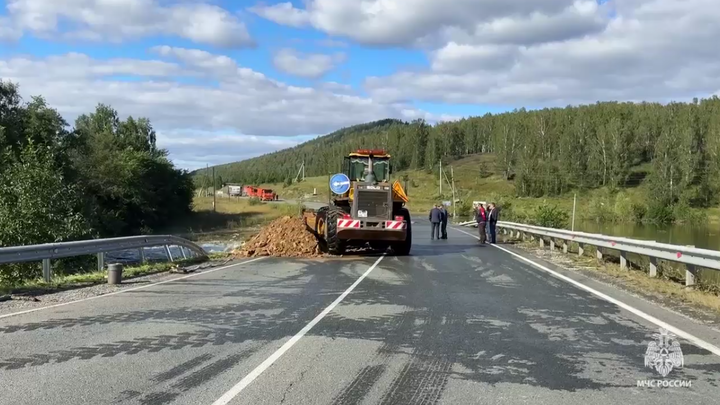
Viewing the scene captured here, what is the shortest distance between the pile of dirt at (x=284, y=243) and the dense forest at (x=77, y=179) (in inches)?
259

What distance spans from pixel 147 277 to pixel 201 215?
62617mm

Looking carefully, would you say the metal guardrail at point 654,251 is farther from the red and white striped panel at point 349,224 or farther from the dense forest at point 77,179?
the dense forest at point 77,179

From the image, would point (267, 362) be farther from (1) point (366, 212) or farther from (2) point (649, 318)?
(1) point (366, 212)

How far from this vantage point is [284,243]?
71.5ft

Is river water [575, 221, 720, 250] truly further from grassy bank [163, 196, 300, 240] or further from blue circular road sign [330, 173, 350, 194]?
grassy bank [163, 196, 300, 240]

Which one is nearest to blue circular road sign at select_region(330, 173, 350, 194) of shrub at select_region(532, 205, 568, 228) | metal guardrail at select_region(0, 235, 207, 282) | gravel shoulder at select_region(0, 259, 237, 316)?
metal guardrail at select_region(0, 235, 207, 282)

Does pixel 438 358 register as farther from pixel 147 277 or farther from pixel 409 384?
pixel 147 277

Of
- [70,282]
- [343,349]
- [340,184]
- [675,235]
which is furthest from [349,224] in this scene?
[675,235]

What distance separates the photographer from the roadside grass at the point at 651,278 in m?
10.9

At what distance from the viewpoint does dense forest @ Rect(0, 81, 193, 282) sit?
21.1m

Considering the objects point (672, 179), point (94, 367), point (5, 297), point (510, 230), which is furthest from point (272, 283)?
point (672, 179)

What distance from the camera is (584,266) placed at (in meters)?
17.1

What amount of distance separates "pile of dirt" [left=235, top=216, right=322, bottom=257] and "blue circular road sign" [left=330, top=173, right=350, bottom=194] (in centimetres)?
209

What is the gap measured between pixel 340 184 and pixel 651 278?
10.5m
